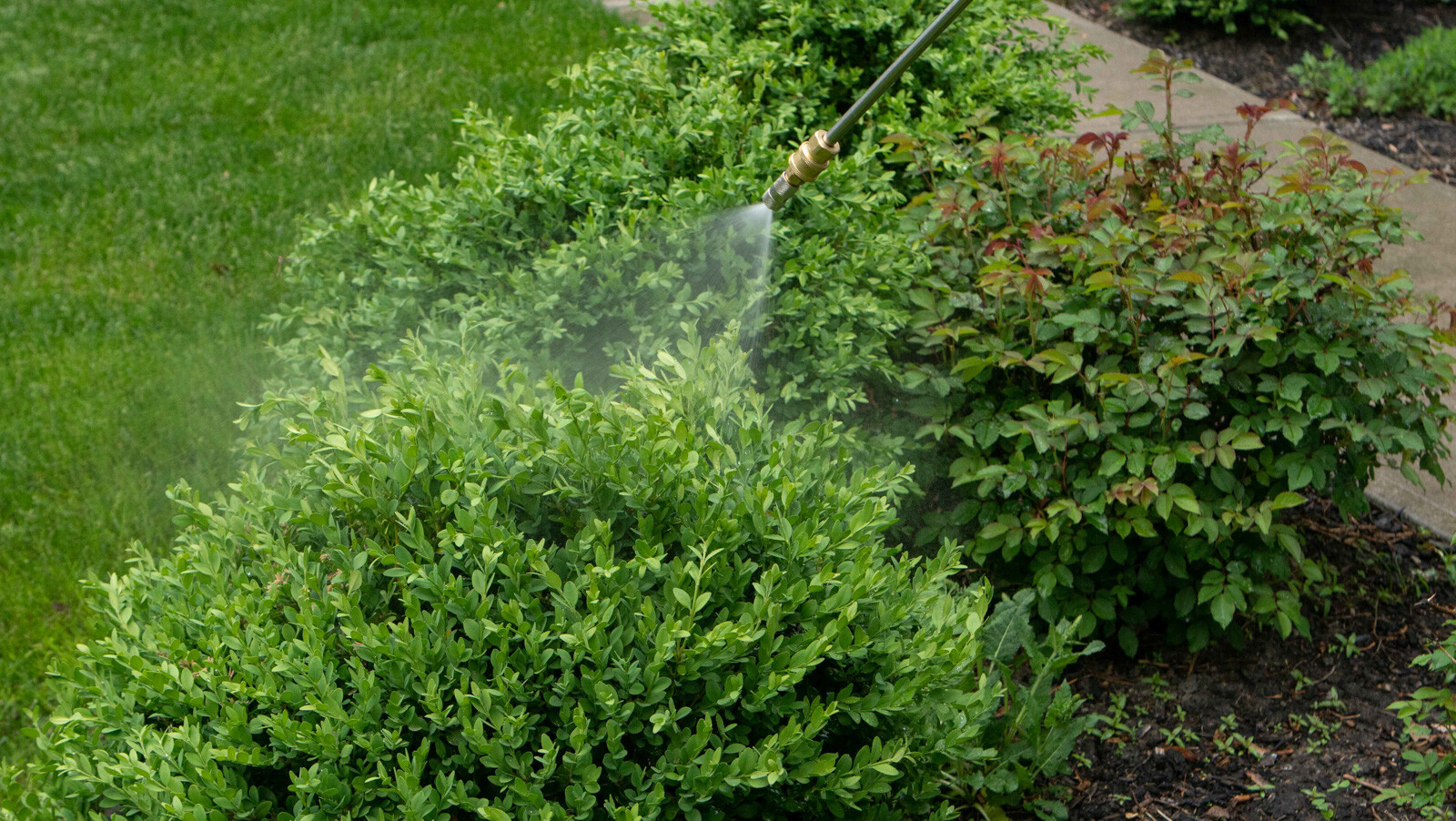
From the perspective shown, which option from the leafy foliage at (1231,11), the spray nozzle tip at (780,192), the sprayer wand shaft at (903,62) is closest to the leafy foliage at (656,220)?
the spray nozzle tip at (780,192)

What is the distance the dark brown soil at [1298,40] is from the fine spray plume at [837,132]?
4776mm

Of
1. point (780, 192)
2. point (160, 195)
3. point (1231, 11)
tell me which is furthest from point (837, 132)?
point (1231, 11)

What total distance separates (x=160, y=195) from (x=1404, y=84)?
21.1ft

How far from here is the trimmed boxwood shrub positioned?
1833 mm

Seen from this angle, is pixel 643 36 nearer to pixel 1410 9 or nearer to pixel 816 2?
pixel 816 2

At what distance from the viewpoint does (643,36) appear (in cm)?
414

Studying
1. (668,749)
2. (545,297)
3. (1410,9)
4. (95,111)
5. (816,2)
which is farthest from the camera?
(1410,9)

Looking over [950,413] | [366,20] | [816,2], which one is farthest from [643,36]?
[366,20]

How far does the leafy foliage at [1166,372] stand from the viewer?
9.29 feet

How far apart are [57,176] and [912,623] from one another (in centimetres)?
514

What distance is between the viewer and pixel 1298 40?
711cm

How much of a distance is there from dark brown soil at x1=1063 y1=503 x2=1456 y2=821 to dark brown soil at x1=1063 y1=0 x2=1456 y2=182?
143 inches

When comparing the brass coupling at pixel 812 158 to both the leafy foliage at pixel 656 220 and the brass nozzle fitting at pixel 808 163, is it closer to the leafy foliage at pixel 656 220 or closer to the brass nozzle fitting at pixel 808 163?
the brass nozzle fitting at pixel 808 163

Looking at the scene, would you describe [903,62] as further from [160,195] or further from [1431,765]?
[160,195]
